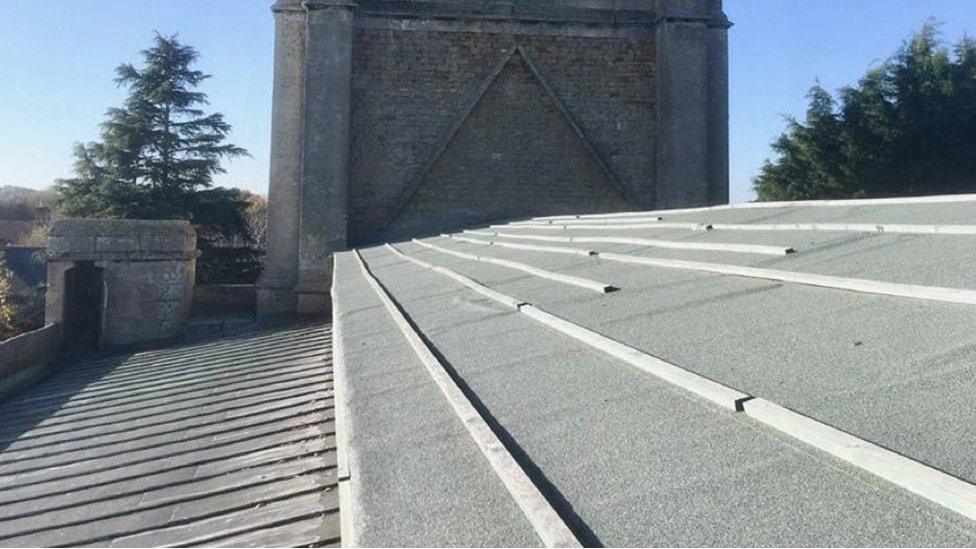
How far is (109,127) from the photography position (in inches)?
839

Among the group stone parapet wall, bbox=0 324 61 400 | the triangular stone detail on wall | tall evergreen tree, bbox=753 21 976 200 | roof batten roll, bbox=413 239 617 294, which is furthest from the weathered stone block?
tall evergreen tree, bbox=753 21 976 200

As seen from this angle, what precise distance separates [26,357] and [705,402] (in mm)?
9143

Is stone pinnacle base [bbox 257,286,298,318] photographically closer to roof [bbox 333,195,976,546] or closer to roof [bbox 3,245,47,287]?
roof [bbox 333,195,976,546]

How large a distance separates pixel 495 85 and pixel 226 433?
28.7 feet

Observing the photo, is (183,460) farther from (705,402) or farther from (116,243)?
(116,243)

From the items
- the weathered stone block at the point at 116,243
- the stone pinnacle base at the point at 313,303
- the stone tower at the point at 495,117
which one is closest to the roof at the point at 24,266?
the weathered stone block at the point at 116,243

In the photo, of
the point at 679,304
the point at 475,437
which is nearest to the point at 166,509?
the point at 475,437

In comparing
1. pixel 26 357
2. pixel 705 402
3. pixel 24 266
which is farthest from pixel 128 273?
pixel 24 266

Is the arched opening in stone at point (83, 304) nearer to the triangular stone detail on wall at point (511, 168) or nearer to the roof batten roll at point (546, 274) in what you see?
the triangular stone detail on wall at point (511, 168)

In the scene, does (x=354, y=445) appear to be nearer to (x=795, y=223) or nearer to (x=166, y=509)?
(x=166, y=509)

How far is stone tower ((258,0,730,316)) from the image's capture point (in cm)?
1083

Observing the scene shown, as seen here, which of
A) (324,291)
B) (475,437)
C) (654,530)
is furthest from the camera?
(324,291)

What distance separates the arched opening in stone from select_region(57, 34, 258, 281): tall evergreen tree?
9410 mm

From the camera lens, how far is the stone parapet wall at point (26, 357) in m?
7.41
